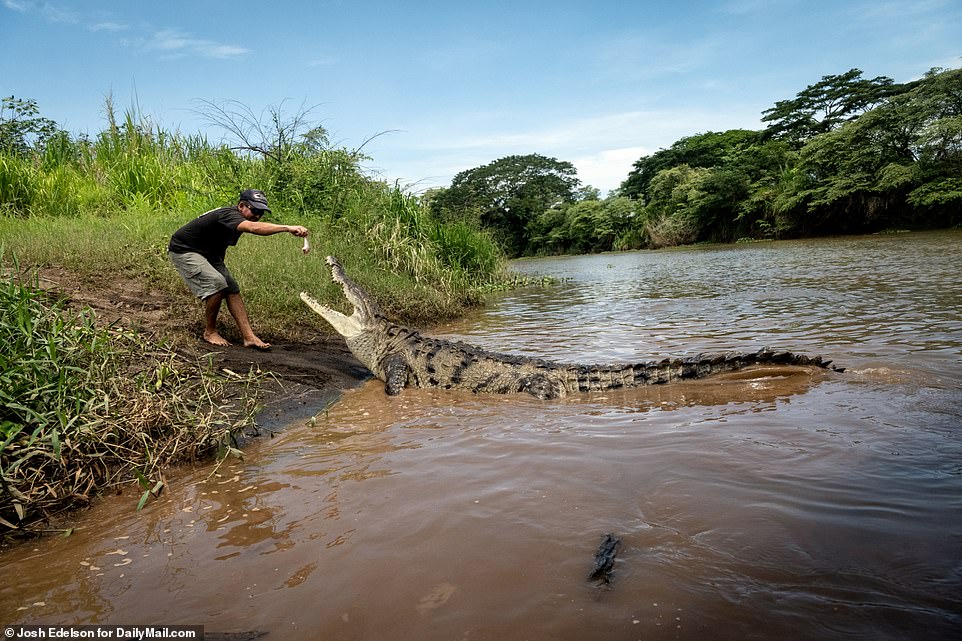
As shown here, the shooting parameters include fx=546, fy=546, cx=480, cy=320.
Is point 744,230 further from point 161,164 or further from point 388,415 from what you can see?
point 388,415

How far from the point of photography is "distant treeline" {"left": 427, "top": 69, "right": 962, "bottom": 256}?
22891 mm

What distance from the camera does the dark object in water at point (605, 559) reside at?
5.89ft

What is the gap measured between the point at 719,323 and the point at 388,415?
16.0 feet

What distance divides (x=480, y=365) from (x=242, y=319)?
98.4 inches

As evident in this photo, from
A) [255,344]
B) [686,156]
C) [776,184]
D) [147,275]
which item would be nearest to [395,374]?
[255,344]

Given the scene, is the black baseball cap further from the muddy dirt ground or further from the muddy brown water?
the muddy brown water

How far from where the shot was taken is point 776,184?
31172mm

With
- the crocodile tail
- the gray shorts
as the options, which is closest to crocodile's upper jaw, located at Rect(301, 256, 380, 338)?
the gray shorts

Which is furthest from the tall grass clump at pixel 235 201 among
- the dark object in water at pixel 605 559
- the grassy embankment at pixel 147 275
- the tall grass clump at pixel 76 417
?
the dark object in water at pixel 605 559

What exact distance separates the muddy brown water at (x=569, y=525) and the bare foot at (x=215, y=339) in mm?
1816

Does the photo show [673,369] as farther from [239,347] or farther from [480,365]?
[239,347]

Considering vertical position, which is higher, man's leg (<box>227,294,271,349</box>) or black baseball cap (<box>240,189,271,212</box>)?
black baseball cap (<box>240,189,271,212</box>)

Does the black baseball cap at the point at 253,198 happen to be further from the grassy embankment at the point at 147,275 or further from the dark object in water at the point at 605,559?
the dark object in water at the point at 605,559

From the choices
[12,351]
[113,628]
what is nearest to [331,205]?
[12,351]
